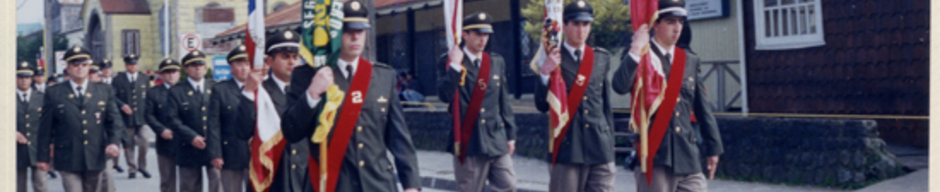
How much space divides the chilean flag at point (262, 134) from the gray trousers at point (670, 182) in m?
2.14

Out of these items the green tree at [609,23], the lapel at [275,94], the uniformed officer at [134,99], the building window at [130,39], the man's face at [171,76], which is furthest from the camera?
the building window at [130,39]

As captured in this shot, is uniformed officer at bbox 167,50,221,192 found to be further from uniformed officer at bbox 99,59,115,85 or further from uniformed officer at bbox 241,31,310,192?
uniformed officer at bbox 99,59,115,85

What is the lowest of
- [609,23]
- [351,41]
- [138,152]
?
[138,152]

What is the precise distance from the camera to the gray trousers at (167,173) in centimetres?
→ 970

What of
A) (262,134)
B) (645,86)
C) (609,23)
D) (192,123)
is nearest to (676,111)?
(645,86)

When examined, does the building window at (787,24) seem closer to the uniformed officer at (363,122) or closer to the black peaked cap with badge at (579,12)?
the black peaked cap with badge at (579,12)

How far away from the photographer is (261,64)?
6504 millimetres

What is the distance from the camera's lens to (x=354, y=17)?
5.04 m

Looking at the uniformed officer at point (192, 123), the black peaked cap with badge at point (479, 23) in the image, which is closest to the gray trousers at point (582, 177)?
the black peaked cap with badge at point (479, 23)

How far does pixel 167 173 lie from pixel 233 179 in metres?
1.57

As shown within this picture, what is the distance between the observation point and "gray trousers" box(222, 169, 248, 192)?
842 cm

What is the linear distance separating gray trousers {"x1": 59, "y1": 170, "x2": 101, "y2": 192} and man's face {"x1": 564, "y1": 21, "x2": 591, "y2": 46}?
15.0 ft

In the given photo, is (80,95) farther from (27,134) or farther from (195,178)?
(195,178)

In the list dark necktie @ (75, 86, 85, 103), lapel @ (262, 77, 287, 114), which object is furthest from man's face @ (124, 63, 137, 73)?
lapel @ (262, 77, 287, 114)
